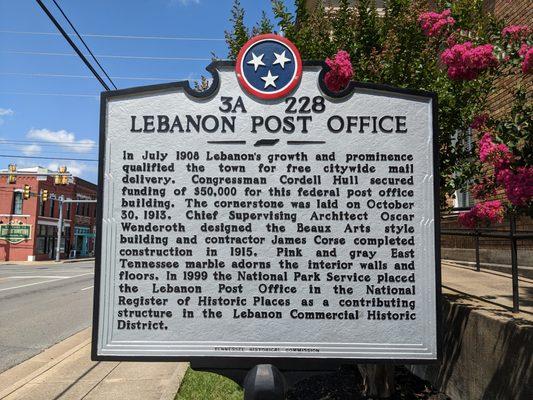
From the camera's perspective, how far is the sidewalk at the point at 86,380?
17.3ft

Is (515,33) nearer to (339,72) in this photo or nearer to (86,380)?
(339,72)

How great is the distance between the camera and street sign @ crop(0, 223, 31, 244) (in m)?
43.7

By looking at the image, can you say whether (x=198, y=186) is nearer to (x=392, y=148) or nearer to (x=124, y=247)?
(x=124, y=247)

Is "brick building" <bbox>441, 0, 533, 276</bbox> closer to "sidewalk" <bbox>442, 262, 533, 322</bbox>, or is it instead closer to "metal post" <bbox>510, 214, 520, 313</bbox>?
"sidewalk" <bbox>442, 262, 533, 322</bbox>

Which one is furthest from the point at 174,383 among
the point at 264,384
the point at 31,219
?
the point at 31,219

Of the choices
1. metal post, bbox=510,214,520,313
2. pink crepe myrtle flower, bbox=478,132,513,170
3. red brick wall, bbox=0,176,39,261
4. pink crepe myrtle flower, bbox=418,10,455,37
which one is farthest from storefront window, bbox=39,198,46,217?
pink crepe myrtle flower, bbox=478,132,513,170

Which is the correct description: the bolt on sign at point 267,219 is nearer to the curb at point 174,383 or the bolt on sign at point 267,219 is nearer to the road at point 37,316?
the curb at point 174,383

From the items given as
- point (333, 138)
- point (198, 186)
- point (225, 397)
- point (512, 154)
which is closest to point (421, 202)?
point (333, 138)

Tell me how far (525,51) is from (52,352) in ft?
26.3

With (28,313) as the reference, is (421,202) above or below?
above

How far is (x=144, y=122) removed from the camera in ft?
9.19

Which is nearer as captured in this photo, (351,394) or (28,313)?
(351,394)

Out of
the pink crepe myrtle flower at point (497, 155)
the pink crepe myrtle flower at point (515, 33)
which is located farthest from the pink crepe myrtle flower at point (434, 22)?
the pink crepe myrtle flower at point (497, 155)

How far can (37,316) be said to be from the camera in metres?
12.1
